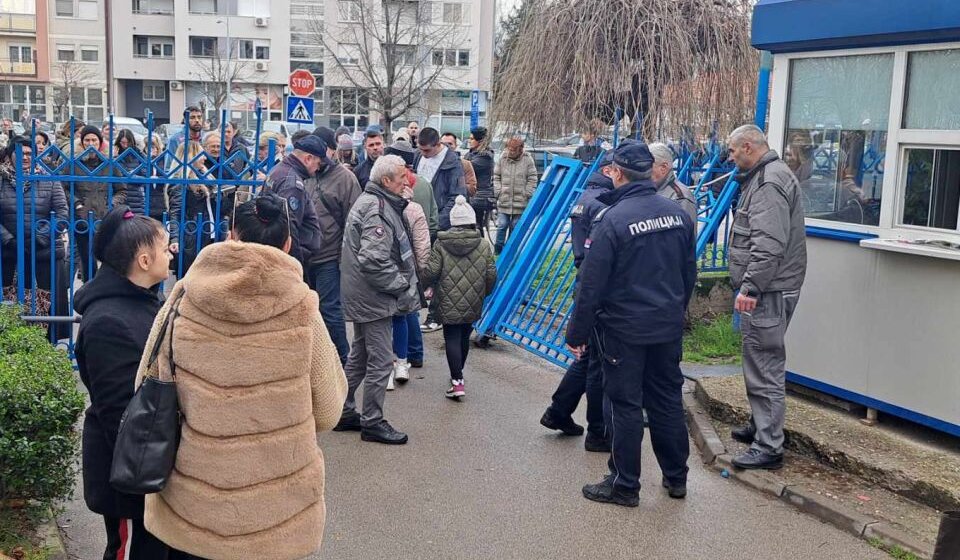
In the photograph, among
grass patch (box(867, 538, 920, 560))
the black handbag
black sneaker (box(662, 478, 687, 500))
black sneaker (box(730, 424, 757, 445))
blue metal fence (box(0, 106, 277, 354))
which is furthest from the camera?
blue metal fence (box(0, 106, 277, 354))

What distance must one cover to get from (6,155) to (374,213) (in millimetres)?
3599

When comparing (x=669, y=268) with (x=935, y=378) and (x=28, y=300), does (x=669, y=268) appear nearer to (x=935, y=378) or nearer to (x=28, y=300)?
(x=935, y=378)

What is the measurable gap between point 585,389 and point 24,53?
198 feet

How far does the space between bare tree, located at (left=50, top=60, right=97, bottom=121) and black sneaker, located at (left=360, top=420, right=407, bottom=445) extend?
4910cm

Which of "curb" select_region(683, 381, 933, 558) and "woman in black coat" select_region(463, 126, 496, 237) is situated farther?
"woman in black coat" select_region(463, 126, 496, 237)

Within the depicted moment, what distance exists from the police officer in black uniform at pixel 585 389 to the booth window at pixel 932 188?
185 cm

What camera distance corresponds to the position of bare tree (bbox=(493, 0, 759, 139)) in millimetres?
9906

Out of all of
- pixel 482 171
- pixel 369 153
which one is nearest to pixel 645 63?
pixel 369 153

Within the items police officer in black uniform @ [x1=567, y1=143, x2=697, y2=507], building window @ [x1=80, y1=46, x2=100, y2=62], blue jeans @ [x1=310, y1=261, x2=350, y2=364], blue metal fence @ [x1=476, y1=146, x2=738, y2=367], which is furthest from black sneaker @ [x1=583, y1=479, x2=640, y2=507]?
building window @ [x1=80, y1=46, x2=100, y2=62]

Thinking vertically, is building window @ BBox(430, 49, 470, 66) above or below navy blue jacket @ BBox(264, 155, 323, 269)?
above

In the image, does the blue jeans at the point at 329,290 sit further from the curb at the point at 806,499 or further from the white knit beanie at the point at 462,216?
the curb at the point at 806,499

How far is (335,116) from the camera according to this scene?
57.6 metres

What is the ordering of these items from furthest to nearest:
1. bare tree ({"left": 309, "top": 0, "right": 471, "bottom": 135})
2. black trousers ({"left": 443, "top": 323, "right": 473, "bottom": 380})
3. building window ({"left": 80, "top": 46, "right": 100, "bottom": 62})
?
building window ({"left": 80, "top": 46, "right": 100, "bottom": 62}) → bare tree ({"left": 309, "top": 0, "right": 471, "bottom": 135}) → black trousers ({"left": 443, "top": 323, "right": 473, "bottom": 380})

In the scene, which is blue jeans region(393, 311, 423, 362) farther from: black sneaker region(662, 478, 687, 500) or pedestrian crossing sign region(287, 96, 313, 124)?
pedestrian crossing sign region(287, 96, 313, 124)
